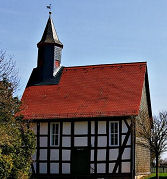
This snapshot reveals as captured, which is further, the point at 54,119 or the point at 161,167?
the point at 161,167

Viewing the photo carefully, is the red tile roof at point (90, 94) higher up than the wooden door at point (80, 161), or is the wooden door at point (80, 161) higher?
the red tile roof at point (90, 94)

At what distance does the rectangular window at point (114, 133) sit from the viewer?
28547 mm

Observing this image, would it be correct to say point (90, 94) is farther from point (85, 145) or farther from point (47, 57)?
point (47, 57)

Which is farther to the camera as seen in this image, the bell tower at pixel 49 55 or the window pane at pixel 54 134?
the bell tower at pixel 49 55

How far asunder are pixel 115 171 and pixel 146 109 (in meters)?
6.54

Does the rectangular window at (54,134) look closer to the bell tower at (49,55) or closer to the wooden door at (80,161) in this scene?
the wooden door at (80,161)

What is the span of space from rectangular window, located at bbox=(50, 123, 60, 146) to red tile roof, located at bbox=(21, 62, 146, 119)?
752 millimetres

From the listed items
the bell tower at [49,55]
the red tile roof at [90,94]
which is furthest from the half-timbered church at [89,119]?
the bell tower at [49,55]

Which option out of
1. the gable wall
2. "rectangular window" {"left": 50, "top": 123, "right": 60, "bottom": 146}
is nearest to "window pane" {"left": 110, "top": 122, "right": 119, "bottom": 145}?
the gable wall

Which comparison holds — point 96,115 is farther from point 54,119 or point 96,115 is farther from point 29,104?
point 29,104

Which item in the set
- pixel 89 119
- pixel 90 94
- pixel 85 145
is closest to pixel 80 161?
pixel 85 145

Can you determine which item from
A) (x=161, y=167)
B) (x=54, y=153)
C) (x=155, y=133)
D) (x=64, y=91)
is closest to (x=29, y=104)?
(x=64, y=91)

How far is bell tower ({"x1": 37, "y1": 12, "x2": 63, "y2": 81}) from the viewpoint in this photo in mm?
35094

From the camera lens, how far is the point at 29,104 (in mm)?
32875
